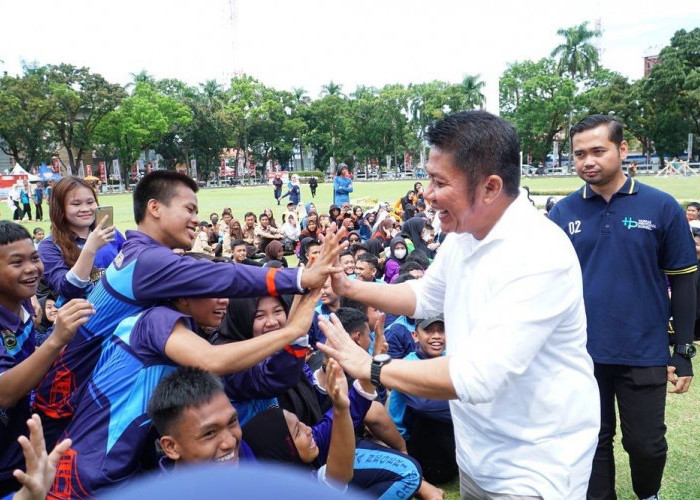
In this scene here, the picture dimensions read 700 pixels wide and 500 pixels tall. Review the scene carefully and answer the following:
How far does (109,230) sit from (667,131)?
57.3 metres

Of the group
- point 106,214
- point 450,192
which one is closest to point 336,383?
point 450,192

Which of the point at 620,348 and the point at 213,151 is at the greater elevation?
the point at 213,151

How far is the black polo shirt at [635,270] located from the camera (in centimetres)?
318

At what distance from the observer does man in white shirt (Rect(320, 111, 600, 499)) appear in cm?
190

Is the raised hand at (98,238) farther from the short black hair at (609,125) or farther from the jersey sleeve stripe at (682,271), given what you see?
the jersey sleeve stripe at (682,271)

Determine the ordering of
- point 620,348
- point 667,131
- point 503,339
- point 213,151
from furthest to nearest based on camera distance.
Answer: point 213,151 < point 667,131 < point 620,348 < point 503,339

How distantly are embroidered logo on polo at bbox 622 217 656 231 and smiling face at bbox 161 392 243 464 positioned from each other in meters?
2.36

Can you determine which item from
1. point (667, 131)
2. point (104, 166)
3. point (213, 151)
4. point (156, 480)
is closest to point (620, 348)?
point (156, 480)

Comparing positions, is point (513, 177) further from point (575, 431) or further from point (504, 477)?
point (504, 477)

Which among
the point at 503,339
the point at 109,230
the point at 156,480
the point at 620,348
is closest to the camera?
the point at 156,480

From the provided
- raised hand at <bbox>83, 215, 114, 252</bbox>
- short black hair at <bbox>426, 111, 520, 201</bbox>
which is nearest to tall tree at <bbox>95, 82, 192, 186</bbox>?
raised hand at <bbox>83, 215, 114, 252</bbox>

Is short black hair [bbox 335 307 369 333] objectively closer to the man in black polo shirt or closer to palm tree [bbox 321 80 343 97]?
the man in black polo shirt

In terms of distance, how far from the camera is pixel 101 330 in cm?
256

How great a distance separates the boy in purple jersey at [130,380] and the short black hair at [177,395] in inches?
2.7
